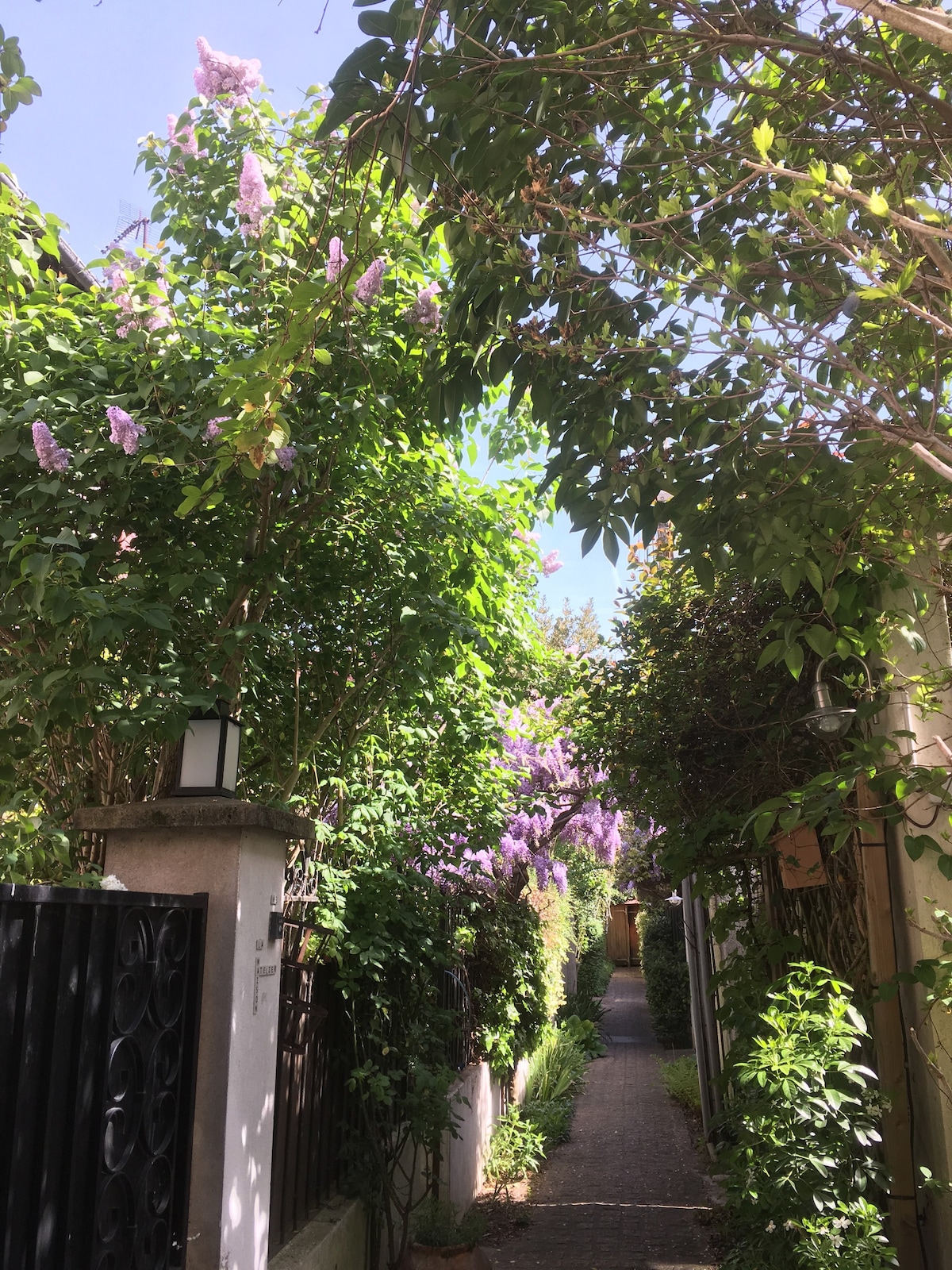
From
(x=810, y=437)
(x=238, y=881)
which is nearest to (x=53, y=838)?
(x=238, y=881)

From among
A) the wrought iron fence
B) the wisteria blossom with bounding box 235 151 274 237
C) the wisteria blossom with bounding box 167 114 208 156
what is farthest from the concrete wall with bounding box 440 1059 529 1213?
the wisteria blossom with bounding box 167 114 208 156

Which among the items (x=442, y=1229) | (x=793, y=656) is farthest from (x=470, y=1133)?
(x=793, y=656)

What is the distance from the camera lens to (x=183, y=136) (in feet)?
14.0

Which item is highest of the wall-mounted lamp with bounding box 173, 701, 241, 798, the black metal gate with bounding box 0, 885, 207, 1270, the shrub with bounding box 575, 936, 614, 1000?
the wall-mounted lamp with bounding box 173, 701, 241, 798

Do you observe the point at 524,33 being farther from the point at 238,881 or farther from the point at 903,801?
the point at 903,801

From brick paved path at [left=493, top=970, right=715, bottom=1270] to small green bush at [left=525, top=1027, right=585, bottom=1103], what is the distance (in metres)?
0.28

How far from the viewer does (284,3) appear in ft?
7.85

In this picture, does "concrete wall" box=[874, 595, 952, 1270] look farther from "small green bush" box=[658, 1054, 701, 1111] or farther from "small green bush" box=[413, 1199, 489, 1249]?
"small green bush" box=[658, 1054, 701, 1111]

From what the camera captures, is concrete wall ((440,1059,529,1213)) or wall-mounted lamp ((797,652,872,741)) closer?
wall-mounted lamp ((797,652,872,741))

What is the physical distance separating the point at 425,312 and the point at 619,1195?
655 cm

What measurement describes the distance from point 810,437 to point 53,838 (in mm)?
2634

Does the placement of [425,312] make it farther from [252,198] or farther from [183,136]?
[183,136]

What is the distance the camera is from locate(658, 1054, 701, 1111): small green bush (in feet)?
33.0

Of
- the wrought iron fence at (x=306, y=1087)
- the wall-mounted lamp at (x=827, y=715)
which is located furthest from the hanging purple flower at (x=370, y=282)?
the wrought iron fence at (x=306, y=1087)
